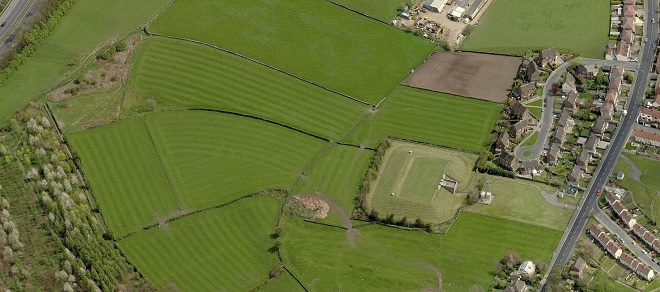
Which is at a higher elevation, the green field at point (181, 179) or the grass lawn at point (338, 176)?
the grass lawn at point (338, 176)

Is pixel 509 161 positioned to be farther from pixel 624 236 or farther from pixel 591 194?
pixel 624 236

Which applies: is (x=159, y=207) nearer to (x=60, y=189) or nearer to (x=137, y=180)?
(x=137, y=180)

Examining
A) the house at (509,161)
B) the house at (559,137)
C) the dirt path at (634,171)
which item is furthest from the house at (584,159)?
the house at (509,161)

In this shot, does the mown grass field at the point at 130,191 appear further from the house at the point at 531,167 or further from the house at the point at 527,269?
the house at the point at 531,167

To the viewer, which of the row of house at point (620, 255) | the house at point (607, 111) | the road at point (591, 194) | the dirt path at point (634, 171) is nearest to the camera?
the row of house at point (620, 255)

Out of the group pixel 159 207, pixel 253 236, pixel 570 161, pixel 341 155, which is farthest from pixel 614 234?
pixel 159 207

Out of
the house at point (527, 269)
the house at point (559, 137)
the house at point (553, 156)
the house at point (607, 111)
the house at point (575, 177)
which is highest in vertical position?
the house at point (607, 111)

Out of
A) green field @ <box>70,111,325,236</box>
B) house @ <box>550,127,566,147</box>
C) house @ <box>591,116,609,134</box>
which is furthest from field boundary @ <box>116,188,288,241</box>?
house @ <box>591,116,609,134</box>
